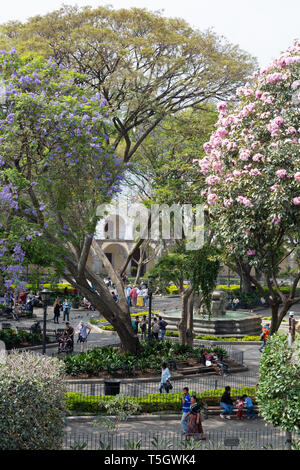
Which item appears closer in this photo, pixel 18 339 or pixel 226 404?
pixel 226 404

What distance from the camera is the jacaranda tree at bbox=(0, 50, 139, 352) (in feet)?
51.0

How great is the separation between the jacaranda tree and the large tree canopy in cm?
331

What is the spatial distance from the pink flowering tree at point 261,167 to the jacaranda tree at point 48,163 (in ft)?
11.9

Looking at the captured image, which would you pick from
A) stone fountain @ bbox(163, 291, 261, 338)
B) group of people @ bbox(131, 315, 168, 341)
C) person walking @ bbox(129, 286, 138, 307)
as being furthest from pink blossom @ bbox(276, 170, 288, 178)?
person walking @ bbox(129, 286, 138, 307)

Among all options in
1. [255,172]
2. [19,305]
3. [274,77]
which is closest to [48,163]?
[255,172]

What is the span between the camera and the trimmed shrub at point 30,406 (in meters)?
9.52

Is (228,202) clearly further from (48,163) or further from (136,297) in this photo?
(136,297)

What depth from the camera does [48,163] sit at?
16.2 metres

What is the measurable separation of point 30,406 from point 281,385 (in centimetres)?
449

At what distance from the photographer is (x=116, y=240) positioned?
63.1 m

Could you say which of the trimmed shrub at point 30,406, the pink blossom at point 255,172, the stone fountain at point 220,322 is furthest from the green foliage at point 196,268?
the trimmed shrub at point 30,406

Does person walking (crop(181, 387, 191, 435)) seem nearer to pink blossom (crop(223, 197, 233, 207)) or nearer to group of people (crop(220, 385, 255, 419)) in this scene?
group of people (crop(220, 385, 255, 419))
